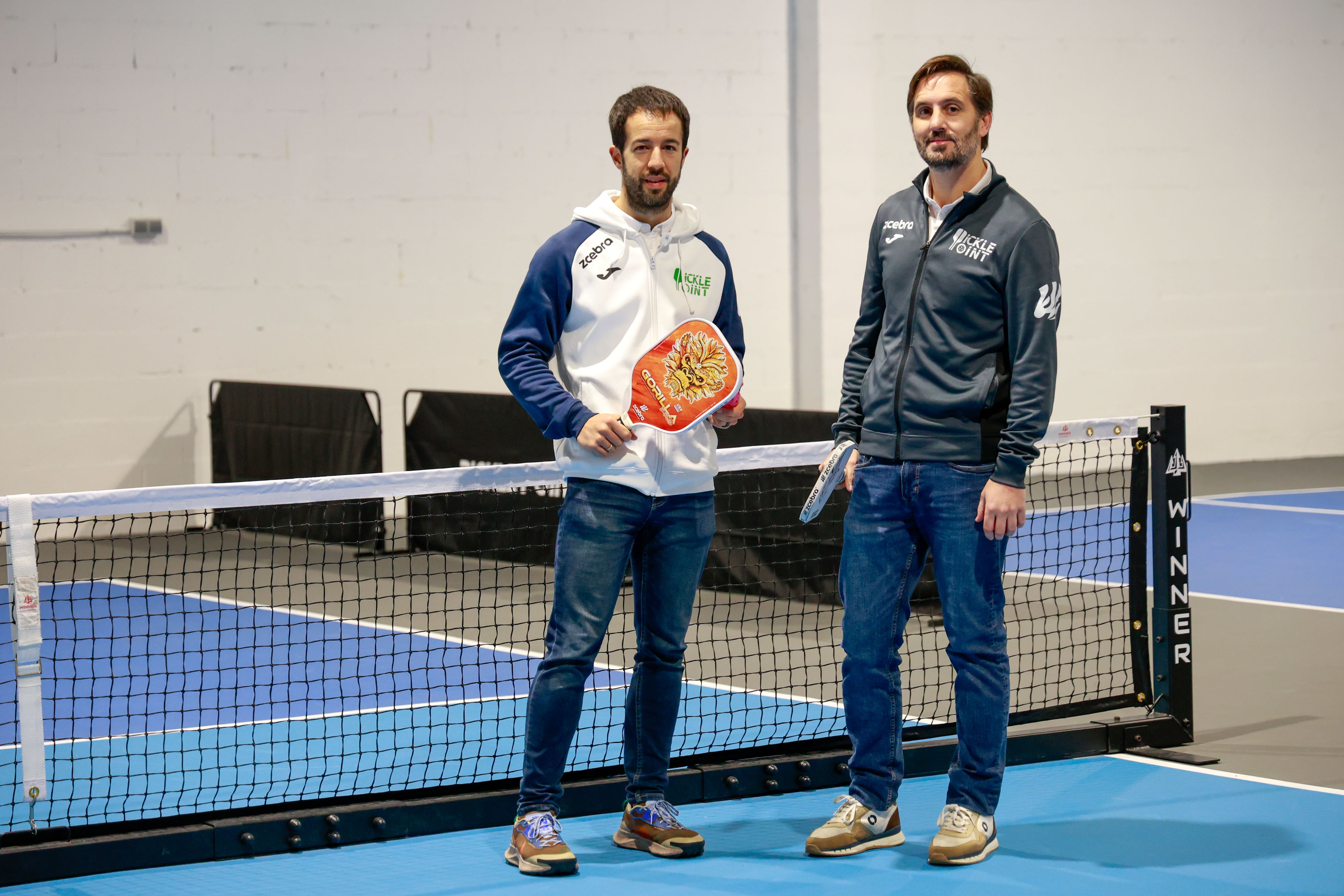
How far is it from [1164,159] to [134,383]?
29.3 feet

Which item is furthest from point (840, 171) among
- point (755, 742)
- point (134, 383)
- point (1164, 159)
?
point (755, 742)

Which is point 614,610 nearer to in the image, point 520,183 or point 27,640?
point 27,640

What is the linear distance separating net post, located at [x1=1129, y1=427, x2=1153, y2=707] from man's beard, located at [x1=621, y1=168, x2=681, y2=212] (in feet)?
6.68

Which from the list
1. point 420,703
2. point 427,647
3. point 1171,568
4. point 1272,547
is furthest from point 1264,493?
point 420,703

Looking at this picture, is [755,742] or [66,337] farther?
[66,337]

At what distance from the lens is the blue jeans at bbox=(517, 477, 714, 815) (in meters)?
3.71

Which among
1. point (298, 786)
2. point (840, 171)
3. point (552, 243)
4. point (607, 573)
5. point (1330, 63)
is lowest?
point (298, 786)

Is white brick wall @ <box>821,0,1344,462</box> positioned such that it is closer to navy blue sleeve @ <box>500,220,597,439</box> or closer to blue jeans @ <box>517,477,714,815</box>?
blue jeans @ <box>517,477,714,815</box>

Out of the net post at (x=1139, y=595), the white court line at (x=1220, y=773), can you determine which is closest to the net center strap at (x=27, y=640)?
the white court line at (x=1220, y=773)

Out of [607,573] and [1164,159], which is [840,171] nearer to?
[1164,159]

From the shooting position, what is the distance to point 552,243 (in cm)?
371

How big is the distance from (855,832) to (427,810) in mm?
1172

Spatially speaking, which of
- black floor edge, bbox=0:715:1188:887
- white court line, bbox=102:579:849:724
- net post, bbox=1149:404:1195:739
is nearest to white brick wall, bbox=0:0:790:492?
white court line, bbox=102:579:849:724

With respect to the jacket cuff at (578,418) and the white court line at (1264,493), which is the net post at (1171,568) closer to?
the jacket cuff at (578,418)
